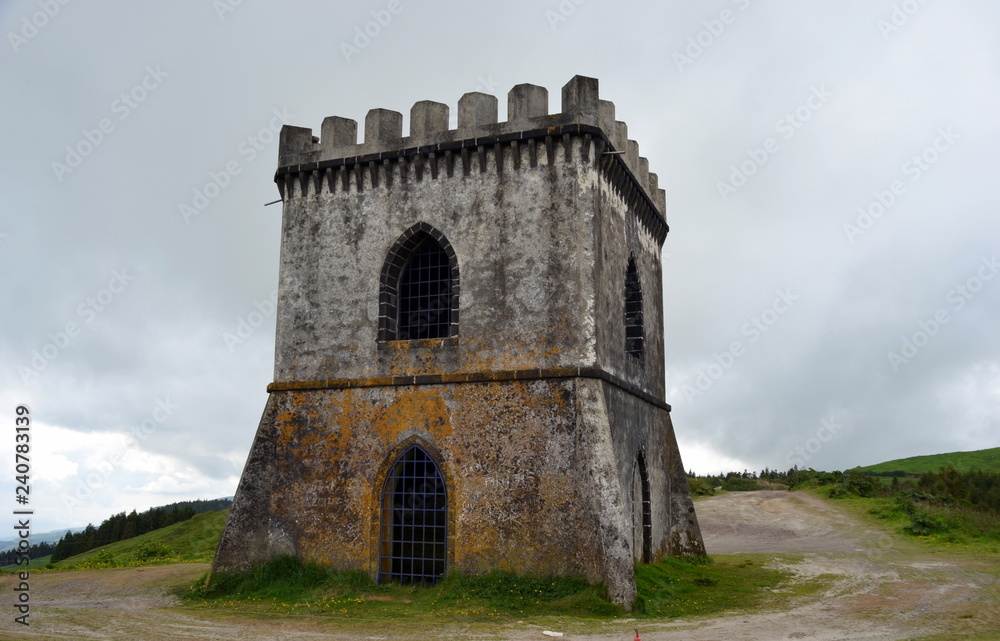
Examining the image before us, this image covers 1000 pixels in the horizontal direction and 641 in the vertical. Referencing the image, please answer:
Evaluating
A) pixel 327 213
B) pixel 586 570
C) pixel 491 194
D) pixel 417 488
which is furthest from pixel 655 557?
pixel 327 213

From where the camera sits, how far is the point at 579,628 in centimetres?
1051

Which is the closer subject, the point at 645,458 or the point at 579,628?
the point at 579,628

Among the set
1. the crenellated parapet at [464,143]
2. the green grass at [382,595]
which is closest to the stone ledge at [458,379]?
the green grass at [382,595]

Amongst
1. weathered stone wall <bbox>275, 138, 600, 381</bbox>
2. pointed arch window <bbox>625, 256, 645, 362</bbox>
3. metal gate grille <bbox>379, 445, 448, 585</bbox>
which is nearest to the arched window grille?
pointed arch window <bbox>625, 256, 645, 362</bbox>

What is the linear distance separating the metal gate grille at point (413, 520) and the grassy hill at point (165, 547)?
789cm

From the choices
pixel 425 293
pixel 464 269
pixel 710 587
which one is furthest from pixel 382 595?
pixel 710 587

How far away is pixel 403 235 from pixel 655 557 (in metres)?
8.24

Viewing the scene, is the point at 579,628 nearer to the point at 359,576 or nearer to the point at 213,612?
the point at 359,576

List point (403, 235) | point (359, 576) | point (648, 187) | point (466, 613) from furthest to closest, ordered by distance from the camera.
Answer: point (648, 187), point (403, 235), point (359, 576), point (466, 613)

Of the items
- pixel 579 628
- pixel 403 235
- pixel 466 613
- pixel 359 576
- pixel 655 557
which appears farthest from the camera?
pixel 655 557

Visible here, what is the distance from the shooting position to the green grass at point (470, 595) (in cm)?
1180

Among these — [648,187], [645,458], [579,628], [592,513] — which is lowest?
[579,628]

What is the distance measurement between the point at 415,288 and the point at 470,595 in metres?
5.81

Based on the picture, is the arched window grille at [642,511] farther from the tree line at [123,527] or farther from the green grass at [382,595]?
the tree line at [123,527]
